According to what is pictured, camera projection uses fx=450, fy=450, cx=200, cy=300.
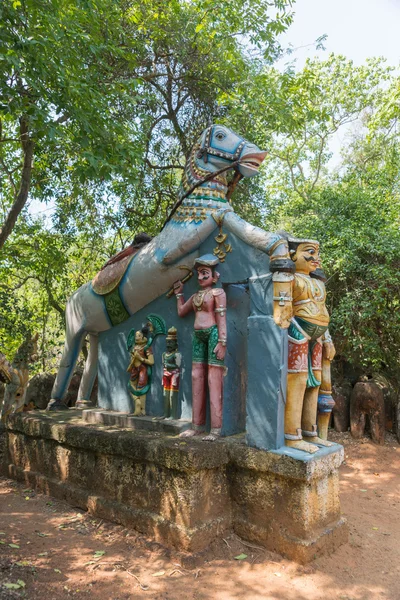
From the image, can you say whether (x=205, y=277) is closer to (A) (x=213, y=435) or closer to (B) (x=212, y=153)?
(B) (x=212, y=153)

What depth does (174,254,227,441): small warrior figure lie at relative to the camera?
165 inches

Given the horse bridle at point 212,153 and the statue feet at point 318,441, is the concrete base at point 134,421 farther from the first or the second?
the horse bridle at point 212,153

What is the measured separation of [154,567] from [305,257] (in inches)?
115

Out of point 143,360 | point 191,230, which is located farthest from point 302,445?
point 191,230

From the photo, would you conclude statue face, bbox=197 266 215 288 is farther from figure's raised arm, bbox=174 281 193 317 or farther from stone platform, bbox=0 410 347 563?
stone platform, bbox=0 410 347 563

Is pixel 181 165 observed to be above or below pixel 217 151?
above

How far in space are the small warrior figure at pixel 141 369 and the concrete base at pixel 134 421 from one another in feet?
0.51

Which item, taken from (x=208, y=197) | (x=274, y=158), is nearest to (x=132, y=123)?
(x=208, y=197)

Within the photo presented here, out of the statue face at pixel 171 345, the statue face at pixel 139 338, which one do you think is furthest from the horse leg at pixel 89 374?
the statue face at pixel 171 345

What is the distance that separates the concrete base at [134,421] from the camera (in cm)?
442

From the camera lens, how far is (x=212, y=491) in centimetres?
392

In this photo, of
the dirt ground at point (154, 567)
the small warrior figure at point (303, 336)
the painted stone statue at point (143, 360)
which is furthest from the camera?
Answer: the painted stone statue at point (143, 360)

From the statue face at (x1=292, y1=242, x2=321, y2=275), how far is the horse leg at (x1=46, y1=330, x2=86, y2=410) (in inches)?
114

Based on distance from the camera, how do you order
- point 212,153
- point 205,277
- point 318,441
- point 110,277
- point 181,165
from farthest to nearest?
point 181,165, point 110,277, point 212,153, point 205,277, point 318,441
